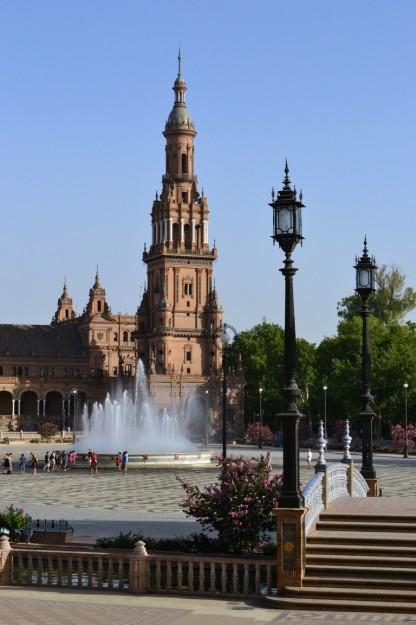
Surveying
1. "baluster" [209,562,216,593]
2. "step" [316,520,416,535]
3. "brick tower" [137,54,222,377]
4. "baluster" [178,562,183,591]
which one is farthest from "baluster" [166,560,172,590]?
"brick tower" [137,54,222,377]

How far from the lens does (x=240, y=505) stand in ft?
74.0

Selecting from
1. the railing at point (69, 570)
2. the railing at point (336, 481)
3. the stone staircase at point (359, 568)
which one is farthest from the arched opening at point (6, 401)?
the stone staircase at point (359, 568)

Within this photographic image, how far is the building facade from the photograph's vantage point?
14188cm

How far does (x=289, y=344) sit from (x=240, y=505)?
3561 millimetres

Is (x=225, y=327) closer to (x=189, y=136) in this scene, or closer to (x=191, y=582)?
(x=191, y=582)

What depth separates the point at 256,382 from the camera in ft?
479

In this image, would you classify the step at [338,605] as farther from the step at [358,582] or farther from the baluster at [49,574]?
the baluster at [49,574]

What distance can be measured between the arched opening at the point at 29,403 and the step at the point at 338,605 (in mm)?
143050

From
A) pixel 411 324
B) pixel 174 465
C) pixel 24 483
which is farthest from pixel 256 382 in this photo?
pixel 24 483

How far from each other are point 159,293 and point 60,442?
34.0 meters

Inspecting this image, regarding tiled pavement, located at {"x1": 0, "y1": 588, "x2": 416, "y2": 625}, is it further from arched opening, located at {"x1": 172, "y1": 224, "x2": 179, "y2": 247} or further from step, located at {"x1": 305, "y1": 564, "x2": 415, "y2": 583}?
arched opening, located at {"x1": 172, "y1": 224, "x2": 179, "y2": 247}

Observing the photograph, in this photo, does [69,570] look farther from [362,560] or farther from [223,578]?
[362,560]

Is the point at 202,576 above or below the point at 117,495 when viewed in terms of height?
below

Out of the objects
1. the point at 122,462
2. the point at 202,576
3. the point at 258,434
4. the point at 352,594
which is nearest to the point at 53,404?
the point at 258,434
